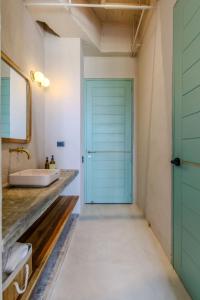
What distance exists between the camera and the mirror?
2006 millimetres

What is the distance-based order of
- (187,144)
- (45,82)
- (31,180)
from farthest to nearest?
(45,82) → (31,180) → (187,144)

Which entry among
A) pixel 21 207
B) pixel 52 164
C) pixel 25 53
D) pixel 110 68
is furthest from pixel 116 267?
pixel 110 68

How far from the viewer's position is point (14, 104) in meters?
2.22

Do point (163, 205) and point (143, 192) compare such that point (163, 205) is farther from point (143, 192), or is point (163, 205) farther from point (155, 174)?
point (143, 192)

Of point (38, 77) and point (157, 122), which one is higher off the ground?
point (38, 77)

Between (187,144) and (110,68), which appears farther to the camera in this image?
(110,68)

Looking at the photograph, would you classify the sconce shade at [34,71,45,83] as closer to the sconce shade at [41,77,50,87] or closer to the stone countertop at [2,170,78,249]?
the sconce shade at [41,77,50,87]

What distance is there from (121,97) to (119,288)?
9.98ft

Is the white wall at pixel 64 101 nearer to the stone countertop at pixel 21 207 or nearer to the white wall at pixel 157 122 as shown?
the white wall at pixel 157 122

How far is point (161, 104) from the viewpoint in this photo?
2385 mm

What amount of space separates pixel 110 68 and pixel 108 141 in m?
1.31

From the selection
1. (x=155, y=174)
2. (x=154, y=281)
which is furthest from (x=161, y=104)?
(x=154, y=281)

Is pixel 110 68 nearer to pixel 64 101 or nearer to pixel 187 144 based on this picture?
pixel 64 101

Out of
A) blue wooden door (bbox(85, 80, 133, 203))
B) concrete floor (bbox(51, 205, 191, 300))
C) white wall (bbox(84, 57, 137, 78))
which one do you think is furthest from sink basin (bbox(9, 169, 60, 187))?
white wall (bbox(84, 57, 137, 78))
